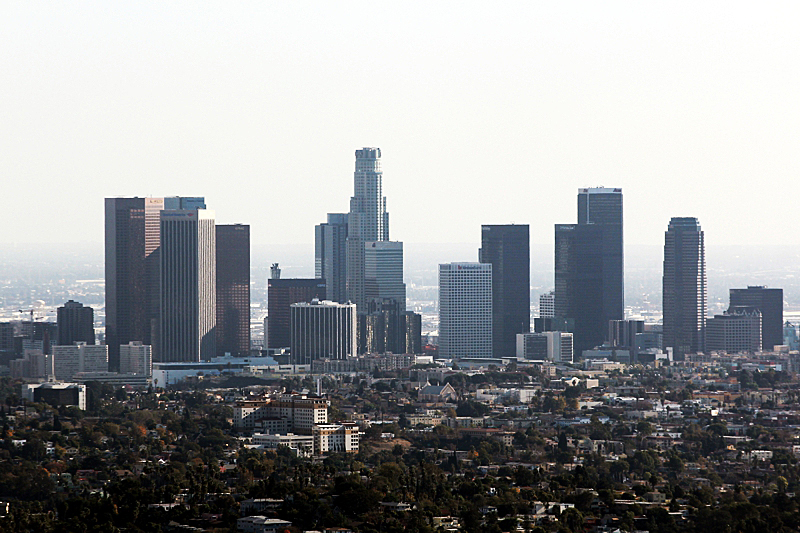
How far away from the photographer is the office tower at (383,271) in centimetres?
18925

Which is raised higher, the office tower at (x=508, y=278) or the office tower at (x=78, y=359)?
the office tower at (x=508, y=278)

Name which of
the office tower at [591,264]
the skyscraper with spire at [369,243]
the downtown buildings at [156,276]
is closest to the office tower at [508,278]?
the office tower at [591,264]

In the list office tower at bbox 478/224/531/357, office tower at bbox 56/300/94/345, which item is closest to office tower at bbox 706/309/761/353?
office tower at bbox 478/224/531/357

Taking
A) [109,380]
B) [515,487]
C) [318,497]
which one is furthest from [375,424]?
[109,380]

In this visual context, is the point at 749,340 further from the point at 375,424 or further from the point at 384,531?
the point at 384,531

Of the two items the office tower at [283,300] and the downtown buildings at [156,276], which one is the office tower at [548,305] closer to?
the office tower at [283,300]

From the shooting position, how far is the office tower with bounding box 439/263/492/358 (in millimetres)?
183125

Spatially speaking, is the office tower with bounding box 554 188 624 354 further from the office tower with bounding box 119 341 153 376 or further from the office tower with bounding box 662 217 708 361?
the office tower with bounding box 119 341 153 376

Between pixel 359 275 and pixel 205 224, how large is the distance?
26.7m

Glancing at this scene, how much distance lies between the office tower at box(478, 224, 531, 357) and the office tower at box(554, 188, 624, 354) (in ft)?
11.5

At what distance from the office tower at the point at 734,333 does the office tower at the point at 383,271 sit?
93.5 feet

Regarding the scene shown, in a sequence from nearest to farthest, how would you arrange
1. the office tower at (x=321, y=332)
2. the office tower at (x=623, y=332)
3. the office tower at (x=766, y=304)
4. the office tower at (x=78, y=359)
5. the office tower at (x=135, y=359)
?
1. the office tower at (x=78, y=359)
2. the office tower at (x=135, y=359)
3. the office tower at (x=321, y=332)
4. the office tower at (x=623, y=332)
5. the office tower at (x=766, y=304)

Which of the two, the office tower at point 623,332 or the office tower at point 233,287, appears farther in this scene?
the office tower at point 623,332

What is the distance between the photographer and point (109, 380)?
145875 millimetres
